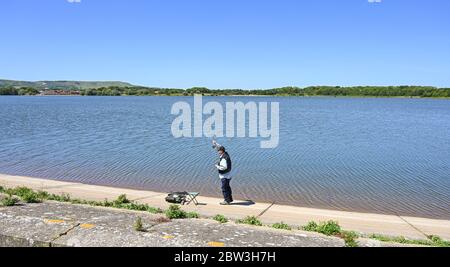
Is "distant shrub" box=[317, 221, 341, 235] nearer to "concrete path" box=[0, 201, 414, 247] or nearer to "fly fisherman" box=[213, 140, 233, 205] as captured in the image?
"concrete path" box=[0, 201, 414, 247]

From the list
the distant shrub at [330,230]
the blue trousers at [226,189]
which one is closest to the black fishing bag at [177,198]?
the blue trousers at [226,189]

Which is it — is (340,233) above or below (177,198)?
above

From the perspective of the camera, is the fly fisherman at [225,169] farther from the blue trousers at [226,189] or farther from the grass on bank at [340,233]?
the grass on bank at [340,233]

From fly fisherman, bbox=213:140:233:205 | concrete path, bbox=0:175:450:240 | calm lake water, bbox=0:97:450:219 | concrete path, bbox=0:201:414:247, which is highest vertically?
concrete path, bbox=0:201:414:247

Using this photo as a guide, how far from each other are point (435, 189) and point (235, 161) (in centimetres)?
1094

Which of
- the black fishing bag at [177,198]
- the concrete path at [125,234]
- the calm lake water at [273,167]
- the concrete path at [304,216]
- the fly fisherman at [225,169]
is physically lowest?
the calm lake water at [273,167]

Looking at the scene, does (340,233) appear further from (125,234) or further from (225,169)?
(225,169)

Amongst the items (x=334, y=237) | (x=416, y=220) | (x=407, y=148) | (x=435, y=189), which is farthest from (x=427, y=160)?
(x=334, y=237)

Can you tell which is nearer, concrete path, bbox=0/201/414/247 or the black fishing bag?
concrete path, bbox=0/201/414/247

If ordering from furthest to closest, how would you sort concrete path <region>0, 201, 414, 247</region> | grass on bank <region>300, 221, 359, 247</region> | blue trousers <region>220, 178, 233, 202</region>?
blue trousers <region>220, 178, 233, 202</region> → grass on bank <region>300, 221, 359, 247</region> → concrete path <region>0, 201, 414, 247</region>

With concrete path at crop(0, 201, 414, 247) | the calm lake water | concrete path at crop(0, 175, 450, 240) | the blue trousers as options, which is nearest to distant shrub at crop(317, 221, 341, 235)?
concrete path at crop(0, 201, 414, 247)

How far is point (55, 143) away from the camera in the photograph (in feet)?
109

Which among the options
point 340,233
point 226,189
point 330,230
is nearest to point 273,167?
point 226,189
